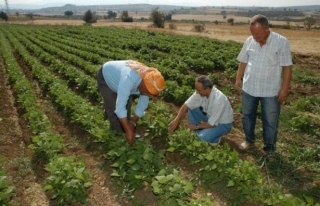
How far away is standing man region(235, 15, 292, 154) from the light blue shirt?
1733 millimetres

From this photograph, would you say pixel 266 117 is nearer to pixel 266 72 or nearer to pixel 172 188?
pixel 266 72

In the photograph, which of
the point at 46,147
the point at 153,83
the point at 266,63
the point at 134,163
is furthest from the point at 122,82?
the point at 266,63

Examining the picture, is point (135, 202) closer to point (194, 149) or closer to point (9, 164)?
point (194, 149)

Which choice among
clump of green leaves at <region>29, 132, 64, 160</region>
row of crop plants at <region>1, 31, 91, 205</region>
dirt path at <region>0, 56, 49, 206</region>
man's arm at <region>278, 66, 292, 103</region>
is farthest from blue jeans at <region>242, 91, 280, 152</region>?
dirt path at <region>0, 56, 49, 206</region>

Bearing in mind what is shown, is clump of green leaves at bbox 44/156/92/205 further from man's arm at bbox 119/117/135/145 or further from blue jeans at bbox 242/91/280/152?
blue jeans at bbox 242/91/280/152

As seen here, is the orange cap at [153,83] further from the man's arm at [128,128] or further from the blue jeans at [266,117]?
the blue jeans at [266,117]

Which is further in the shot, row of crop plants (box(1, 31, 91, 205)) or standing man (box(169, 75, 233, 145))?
standing man (box(169, 75, 233, 145))

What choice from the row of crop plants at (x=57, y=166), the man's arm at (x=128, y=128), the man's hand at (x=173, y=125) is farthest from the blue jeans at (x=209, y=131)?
the row of crop plants at (x=57, y=166)

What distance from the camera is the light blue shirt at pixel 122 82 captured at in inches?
148

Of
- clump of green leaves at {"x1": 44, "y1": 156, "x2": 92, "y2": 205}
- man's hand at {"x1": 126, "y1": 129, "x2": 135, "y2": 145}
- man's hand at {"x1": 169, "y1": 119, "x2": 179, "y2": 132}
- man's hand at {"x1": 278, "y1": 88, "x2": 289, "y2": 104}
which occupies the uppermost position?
man's hand at {"x1": 278, "y1": 88, "x2": 289, "y2": 104}

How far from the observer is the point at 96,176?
4.45 metres

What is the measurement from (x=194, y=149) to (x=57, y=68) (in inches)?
326

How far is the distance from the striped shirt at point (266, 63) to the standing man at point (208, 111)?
51cm

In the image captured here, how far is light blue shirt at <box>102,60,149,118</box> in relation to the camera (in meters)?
3.77
